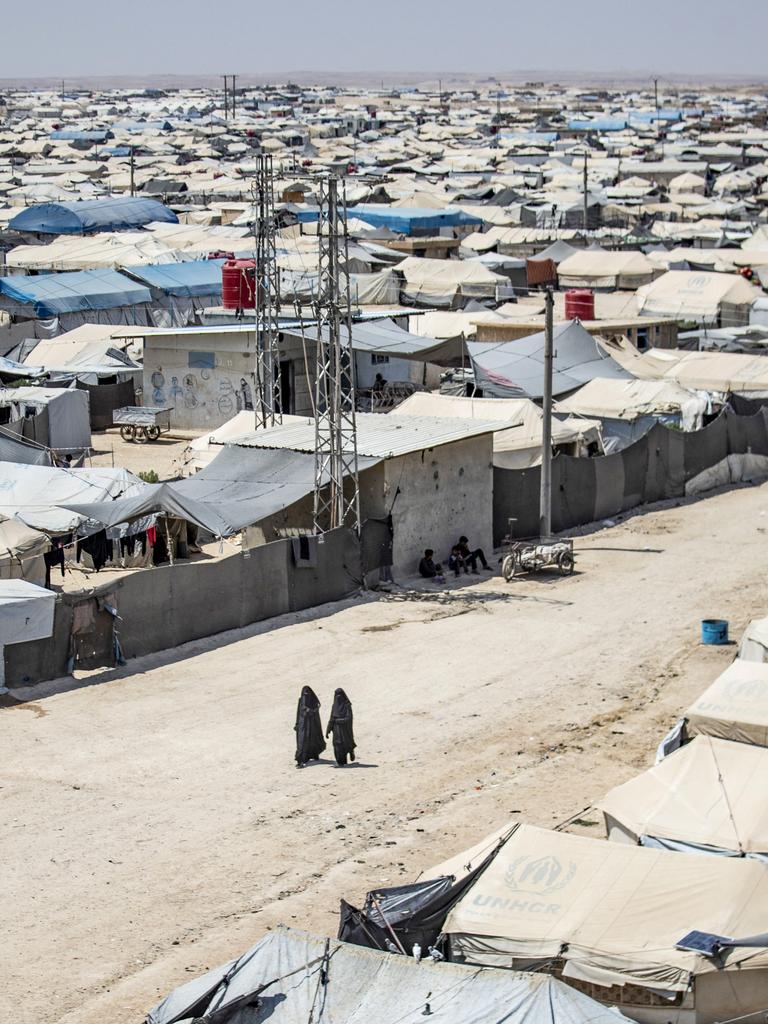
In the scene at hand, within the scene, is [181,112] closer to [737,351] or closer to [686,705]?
[737,351]

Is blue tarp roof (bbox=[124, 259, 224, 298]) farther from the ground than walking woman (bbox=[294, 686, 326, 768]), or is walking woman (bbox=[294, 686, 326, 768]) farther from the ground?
walking woman (bbox=[294, 686, 326, 768])

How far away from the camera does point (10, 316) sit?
4512cm

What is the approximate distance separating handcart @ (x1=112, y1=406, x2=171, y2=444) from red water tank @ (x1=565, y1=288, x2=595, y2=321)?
1082cm

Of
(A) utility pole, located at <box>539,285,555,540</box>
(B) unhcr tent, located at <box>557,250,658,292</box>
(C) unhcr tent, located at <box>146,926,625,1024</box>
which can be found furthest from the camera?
(B) unhcr tent, located at <box>557,250,658,292</box>

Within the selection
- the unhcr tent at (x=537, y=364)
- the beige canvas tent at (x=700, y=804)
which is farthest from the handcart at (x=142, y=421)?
the beige canvas tent at (x=700, y=804)

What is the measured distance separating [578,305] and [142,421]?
11.9 metres

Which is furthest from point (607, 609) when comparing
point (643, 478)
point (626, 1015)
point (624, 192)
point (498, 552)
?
point (624, 192)

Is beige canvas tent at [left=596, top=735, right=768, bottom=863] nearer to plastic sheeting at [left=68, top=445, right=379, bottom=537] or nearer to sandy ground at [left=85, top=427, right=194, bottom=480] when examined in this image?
plastic sheeting at [left=68, top=445, right=379, bottom=537]

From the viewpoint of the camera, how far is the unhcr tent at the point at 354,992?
980cm

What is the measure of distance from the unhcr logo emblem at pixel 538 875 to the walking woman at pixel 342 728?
15.0ft

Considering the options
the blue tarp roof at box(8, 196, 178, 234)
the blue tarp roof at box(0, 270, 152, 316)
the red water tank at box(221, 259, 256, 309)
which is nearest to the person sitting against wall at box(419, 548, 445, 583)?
the red water tank at box(221, 259, 256, 309)

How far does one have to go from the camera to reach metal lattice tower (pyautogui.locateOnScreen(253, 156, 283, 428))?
28.3 metres

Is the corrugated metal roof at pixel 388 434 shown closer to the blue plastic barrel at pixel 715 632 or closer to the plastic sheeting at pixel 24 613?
the blue plastic barrel at pixel 715 632

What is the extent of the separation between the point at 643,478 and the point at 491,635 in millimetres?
9148
